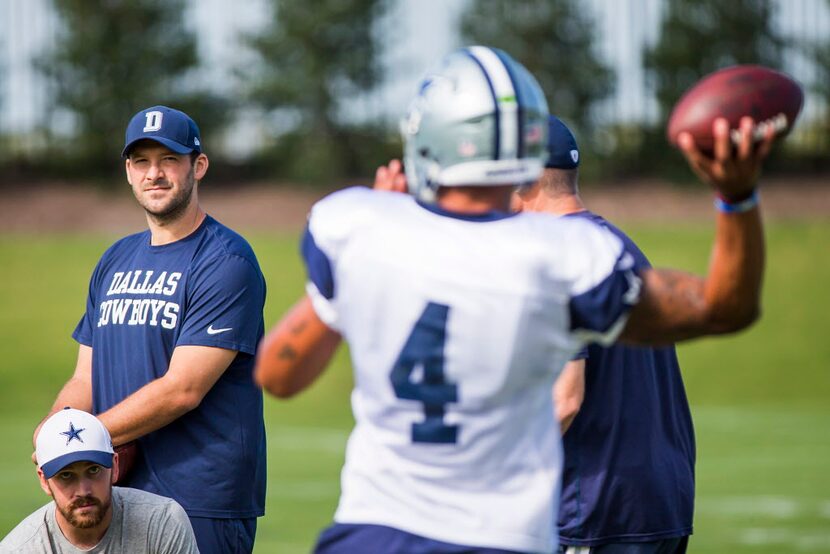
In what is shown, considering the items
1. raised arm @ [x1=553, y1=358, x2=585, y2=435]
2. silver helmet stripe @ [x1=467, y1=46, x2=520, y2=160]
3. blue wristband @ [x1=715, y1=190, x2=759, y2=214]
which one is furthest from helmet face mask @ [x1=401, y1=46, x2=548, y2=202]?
raised arm @ [x1=553, y1=358, x2=585, y2=435]

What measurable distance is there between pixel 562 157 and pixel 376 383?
5.51ft

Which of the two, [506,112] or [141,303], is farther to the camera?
[141,303]

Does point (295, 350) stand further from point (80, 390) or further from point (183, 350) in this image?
point (80, 390)

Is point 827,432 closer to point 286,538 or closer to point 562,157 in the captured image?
point 286,538

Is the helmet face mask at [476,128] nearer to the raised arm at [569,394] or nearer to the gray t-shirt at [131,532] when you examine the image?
the raised arm at [569,394]

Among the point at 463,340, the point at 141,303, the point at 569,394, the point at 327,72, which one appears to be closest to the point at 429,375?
the point at 463,340

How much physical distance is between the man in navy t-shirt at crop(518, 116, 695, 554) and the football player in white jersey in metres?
1.38

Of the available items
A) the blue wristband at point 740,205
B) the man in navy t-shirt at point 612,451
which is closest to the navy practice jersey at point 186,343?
the man in navy t-shirt at point 612,451

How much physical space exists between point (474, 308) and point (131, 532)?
2179mm

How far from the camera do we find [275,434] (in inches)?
693

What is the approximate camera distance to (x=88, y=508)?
4441 mm

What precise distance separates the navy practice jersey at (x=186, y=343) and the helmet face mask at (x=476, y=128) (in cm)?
177

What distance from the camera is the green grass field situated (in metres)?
Answer: 11.0

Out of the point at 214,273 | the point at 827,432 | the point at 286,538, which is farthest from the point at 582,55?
the point at 214,273
